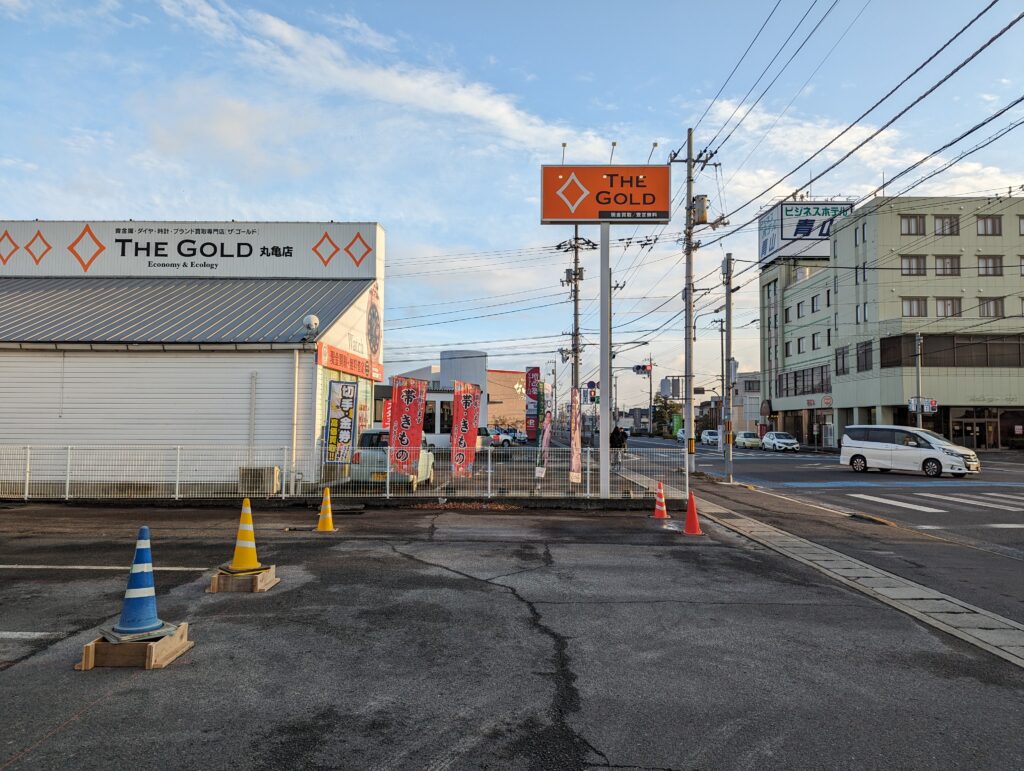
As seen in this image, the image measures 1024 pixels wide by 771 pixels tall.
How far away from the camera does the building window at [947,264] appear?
142ft

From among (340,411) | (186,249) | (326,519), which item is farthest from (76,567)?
(186,249)

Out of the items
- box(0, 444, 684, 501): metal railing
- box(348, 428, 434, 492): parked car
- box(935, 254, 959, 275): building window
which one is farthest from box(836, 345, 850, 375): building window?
box(348, 428, 434, 492): parked car

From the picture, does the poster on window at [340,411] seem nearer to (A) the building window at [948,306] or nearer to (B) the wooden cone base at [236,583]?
(B) the wooden cone base at [236,583]

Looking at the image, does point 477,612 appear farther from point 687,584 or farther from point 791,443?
point 791,443

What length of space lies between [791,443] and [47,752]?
4864cm

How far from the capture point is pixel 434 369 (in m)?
84.9

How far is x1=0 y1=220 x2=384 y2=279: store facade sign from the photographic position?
21344mm

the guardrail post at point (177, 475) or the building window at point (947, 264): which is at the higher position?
the building window at point (947, 264)

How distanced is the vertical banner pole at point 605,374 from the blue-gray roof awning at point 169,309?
7.41m

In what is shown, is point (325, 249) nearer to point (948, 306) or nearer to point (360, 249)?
point (360, 249)

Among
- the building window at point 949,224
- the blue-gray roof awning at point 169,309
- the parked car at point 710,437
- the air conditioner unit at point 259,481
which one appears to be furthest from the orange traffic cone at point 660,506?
the parked car at point 710,437

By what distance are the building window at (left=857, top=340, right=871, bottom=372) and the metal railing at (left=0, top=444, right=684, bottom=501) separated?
37666 millimetres

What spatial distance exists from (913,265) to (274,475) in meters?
45.5

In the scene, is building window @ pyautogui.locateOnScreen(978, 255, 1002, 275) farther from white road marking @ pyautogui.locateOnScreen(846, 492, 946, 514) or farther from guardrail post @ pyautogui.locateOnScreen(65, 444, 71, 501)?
guardrail post @ pyautogui.locateOnScreen(65, 444, 71, 501)
